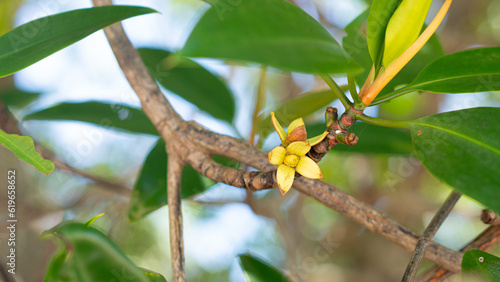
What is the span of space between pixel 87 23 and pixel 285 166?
0.95 ft

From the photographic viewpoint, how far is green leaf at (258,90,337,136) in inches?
25.7

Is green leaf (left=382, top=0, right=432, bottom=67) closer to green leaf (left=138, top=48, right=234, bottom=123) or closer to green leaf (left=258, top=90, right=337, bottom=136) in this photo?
green leaf (left=258, top=90, right=337, bottom=136)

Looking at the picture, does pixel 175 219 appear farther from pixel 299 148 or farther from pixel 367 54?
pixel 367 54

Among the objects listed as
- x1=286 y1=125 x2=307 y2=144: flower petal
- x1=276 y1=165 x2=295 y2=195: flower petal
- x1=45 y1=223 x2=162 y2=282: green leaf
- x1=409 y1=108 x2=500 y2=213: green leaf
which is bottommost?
x1=45 y1=223 x2=162 y2=282: green leaf

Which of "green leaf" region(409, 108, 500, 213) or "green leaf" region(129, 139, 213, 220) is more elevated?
"green leaf" region(409, 108, 500, 213)

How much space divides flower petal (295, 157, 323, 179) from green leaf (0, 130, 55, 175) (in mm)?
291

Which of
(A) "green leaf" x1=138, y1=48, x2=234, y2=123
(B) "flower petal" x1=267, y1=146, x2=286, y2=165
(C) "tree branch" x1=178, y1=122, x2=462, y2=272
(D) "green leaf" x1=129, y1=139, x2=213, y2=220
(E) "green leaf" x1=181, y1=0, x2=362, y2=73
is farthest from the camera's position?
(A) "green leaf" x1=138, y1=48, x2=234, y2=123

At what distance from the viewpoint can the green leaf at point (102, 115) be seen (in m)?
0.71

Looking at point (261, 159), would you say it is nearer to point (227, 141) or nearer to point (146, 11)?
point (227, 141)

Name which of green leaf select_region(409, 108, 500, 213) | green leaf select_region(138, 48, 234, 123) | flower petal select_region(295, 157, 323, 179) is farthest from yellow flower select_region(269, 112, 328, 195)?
green leaf select_region(138, 48, 234, 123)

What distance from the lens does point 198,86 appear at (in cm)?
79

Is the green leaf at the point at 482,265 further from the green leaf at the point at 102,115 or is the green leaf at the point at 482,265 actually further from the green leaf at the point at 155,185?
the green leaf at the point at 102,115

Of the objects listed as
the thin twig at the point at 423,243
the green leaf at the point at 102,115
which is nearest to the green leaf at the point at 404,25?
the thin twig at the point at 423,243

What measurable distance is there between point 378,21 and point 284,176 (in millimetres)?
173
